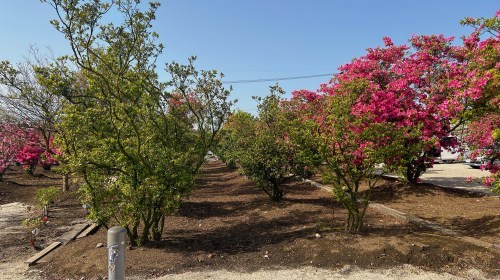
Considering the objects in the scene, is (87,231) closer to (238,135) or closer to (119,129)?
(119,129)

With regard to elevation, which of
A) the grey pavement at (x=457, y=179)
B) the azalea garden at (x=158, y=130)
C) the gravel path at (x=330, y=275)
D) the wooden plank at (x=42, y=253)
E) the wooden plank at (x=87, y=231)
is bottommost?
the gravel path at (x=330, y=275)

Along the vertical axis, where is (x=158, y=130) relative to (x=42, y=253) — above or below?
above

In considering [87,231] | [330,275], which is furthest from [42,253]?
[330,275]

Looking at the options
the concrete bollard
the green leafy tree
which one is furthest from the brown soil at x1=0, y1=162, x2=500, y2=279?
the green leafy tree

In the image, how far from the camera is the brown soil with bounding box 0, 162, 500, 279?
4.60 m

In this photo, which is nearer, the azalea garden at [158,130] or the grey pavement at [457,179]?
the azalea garden at [158,130]

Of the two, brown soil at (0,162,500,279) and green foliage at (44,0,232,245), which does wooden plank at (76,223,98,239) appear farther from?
green foliage at (44,0,232,245)

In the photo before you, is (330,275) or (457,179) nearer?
(330,275)

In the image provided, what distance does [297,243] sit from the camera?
540 centimetres

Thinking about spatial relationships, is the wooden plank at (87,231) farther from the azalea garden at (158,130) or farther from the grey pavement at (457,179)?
the grey pavement at (457,179)

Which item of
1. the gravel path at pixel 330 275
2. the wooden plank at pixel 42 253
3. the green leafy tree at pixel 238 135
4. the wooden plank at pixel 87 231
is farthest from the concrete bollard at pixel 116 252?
the green leafy tree at pixel 238 135

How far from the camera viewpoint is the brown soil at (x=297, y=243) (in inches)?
181

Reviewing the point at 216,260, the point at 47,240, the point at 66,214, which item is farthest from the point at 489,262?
the point at 66,214

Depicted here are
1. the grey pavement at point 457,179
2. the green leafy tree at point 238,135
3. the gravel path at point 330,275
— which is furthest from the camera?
the grey pavement at point 457,179
